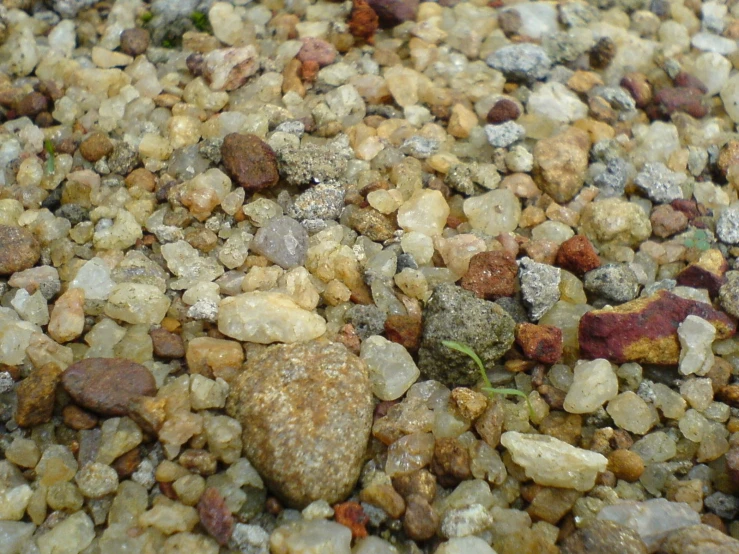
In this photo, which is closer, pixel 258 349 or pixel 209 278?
pixel 258 349

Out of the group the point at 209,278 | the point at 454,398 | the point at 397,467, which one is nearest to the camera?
the point at 397,467

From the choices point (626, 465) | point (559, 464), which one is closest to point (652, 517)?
point (626, 465)

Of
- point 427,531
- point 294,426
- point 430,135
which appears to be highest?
point 430,135

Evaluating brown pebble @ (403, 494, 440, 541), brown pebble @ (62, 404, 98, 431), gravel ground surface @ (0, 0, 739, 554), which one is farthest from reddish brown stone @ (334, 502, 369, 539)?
brown pebble @ (62, 404, 98, 431)

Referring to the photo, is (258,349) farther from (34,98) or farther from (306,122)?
(34,98)

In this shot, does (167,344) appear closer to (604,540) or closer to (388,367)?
(388,367)

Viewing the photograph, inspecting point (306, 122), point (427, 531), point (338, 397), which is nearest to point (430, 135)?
point (306, 122)
